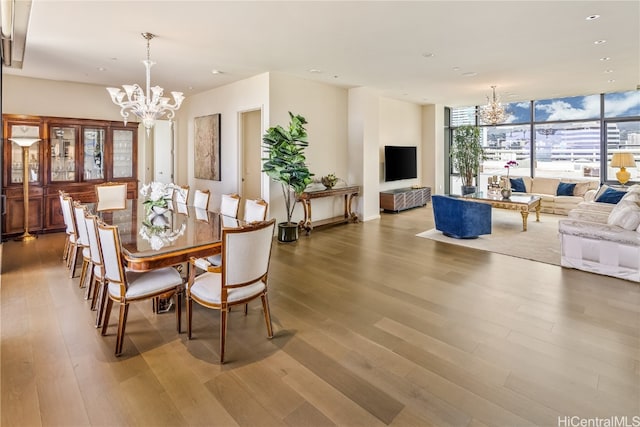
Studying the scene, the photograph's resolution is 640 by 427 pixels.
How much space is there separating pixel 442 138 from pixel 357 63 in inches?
241

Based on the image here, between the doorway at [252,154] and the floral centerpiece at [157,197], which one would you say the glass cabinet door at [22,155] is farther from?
A: the floral centerpiece at [157,197]

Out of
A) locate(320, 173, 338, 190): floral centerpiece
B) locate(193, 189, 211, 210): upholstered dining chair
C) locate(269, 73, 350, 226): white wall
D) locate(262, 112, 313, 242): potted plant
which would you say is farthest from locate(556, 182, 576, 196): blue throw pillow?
locate(193, 189, 211, 210): upholstered dining chair

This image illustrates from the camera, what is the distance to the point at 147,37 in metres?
4.22

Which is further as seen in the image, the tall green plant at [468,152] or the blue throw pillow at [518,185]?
the tall green plant at [468,152]

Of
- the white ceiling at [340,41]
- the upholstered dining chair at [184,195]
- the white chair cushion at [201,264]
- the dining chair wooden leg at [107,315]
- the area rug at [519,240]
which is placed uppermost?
the white ceiling at [340,41]

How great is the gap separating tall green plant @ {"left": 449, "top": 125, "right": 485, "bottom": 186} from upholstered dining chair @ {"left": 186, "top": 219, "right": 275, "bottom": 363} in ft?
27.6

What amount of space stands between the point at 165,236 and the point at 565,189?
9037 millimetres

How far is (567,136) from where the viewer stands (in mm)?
8945

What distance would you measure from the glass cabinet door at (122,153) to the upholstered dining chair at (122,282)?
505cm

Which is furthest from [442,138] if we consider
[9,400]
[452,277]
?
[9,400]

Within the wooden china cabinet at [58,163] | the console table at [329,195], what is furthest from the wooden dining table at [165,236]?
the wooden china cabinet at [58,163]

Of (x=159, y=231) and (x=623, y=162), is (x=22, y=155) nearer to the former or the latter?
(x=159, y=231)

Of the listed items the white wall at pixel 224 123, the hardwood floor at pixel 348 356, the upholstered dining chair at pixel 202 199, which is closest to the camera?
the hardwood floor at pixel 348 356

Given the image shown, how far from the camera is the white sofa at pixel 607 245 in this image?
404 cm
